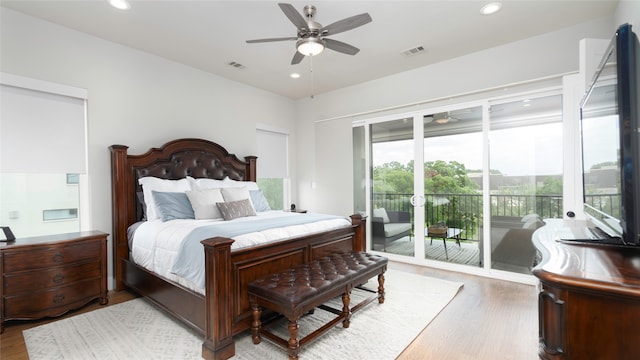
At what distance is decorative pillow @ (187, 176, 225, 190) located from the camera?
3717 mm

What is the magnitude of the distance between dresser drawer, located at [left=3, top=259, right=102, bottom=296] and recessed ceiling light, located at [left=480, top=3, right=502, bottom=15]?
4.52 meters

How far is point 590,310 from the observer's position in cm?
90

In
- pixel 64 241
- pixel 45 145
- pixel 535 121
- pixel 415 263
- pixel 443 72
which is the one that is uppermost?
pixel 443 72

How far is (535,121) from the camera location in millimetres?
3416

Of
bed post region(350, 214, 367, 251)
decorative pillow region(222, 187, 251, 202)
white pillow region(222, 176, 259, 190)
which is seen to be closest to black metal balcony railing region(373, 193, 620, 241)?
bed post region(350, 214, 367, 251)

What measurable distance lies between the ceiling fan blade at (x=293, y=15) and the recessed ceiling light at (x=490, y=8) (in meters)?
1.78

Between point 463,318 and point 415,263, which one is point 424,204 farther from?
point 463,318

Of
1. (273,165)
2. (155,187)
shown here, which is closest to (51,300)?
(155,187)

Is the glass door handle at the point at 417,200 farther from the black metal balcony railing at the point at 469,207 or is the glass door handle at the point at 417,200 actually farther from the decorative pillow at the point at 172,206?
the decorative pillow at the point at 172,206

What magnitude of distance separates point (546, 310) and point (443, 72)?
3668 mm

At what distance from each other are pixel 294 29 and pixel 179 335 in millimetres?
3121

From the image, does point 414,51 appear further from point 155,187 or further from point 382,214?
point 155,187

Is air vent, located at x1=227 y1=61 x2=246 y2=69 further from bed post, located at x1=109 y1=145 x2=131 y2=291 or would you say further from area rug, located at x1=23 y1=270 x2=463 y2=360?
area rug, located at x1=23 y1=270 x2=463 y2=360

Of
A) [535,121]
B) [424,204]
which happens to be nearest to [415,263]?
[424,204]
